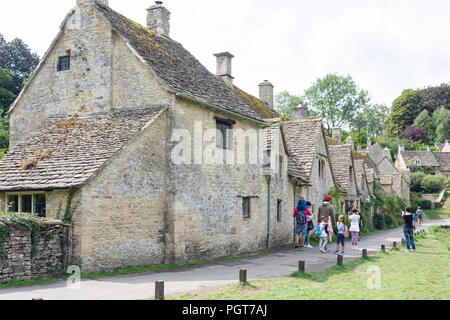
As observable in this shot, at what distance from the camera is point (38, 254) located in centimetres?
1192

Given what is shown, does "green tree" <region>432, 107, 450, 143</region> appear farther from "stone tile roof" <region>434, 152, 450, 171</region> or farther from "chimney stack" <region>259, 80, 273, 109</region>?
"chimney stack" <region>259, 80, 273, 109</region>

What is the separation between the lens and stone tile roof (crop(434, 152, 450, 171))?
8244cm

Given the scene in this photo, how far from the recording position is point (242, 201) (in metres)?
19.2

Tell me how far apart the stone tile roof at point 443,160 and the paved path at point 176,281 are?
241ft

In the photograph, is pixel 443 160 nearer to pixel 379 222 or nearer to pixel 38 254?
pixel 379 222

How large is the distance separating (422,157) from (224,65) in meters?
68.6

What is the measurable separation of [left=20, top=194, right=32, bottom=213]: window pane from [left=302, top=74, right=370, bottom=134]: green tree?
231 feet

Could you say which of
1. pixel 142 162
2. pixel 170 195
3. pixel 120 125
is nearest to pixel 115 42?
pixel 120 125

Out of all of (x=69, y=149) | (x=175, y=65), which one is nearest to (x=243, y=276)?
(x=69, y=149)

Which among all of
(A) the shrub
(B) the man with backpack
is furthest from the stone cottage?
(A) the shrub
